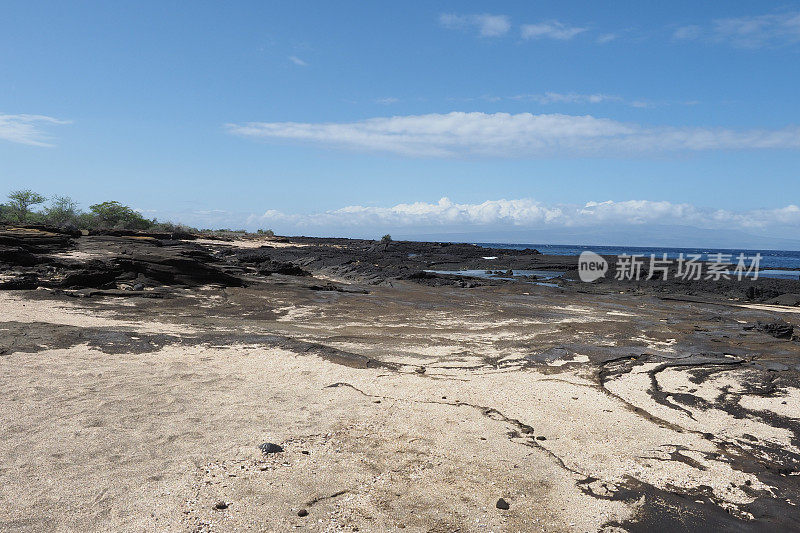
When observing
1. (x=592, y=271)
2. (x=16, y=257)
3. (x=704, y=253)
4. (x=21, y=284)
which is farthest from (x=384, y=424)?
(x=704, y=253)

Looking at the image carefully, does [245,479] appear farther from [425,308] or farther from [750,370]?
[425,308]

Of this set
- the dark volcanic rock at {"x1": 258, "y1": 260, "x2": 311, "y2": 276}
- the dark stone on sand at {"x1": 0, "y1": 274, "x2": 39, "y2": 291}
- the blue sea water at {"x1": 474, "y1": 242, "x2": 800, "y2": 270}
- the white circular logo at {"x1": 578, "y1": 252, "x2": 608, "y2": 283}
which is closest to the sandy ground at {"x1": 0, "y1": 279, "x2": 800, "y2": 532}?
the dark stone on sand at {"x1": 0, "y1": 274, "x2": 39, "y2": 291}

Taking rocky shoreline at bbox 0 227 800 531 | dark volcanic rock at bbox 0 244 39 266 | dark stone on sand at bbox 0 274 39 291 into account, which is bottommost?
rocky shoreline at bbox 0 227 800 531

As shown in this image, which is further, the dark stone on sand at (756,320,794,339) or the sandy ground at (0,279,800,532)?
the dark stone on sand at (756,320,794,339)

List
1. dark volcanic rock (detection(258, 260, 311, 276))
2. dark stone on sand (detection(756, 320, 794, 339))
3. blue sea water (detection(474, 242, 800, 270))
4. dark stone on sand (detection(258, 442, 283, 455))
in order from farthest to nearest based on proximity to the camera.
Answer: blue sea water (detection(474, 242, 800, 270)) → dark volcanic rock (detection(258, 260, 311, 276)) → dark stone on sand (detection(756, 320, 794, 339)) → dark stone on sand (detection(258, 442, 283, 455))

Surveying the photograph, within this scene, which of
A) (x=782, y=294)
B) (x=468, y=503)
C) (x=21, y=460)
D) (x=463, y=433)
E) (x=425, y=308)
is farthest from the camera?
(x=782, y=294)

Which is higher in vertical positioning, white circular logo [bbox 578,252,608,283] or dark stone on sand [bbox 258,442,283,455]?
white circular logo [bbox 578,252,608,283]

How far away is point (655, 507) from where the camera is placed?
393cm

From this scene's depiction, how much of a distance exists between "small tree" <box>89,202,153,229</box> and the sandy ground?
54.7 metres

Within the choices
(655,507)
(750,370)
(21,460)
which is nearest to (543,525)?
(655,507)

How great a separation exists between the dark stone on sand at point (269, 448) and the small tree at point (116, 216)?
6102 cm

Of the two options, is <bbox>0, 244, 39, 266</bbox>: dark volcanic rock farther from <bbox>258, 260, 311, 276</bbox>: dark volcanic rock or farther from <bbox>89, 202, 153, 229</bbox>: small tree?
Result: <bbox>89, 202, 153, 229</bbox>: small tree

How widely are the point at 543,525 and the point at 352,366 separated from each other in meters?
4.63

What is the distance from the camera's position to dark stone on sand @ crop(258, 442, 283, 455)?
454 centimetres
